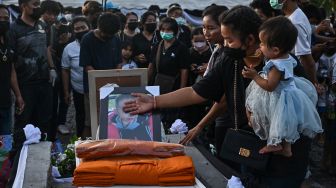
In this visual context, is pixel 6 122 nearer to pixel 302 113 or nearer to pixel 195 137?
pixel 195 137

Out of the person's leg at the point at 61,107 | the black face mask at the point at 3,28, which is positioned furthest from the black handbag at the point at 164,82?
the black face mask at the point at 3,28

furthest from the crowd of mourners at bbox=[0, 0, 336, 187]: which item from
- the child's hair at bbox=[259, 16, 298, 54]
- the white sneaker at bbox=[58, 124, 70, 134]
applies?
the white sneaker at bbox=[58, 124, 70, 134]

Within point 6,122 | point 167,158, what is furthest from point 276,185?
point 6,122

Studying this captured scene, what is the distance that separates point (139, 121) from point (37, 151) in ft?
2.62

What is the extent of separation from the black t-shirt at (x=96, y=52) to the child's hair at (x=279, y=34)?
13.1 feet

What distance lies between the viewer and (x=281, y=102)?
3117mm

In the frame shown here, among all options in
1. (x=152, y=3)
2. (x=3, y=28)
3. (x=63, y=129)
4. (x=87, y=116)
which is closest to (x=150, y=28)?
(x=63, y=129)

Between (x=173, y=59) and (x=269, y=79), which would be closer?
(x=269, y=79)

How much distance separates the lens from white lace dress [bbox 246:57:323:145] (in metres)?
3.11

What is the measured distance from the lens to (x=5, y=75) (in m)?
6.27

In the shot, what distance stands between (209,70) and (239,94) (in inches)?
26.6

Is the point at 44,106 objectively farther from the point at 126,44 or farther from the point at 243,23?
the point at 243,23

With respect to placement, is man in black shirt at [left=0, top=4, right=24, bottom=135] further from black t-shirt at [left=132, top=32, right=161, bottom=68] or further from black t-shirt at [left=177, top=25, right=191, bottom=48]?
black t-shirt at [left=177, top=25, right=191, bottom=48]

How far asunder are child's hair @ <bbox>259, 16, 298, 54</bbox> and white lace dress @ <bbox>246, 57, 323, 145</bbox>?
0.09m
